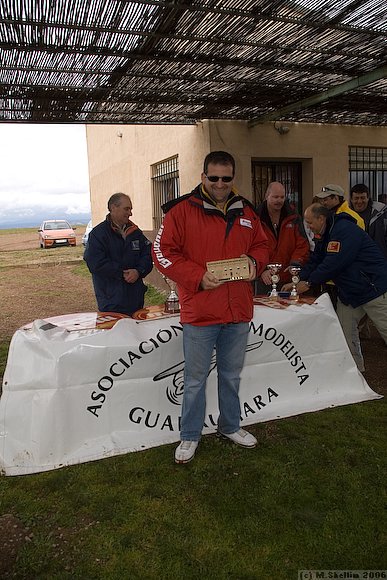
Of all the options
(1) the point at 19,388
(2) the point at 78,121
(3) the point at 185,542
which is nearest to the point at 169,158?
(2) the point at 78,121

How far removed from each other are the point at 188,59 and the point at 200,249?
3.37 meters

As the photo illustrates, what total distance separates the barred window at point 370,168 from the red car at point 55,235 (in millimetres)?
19256

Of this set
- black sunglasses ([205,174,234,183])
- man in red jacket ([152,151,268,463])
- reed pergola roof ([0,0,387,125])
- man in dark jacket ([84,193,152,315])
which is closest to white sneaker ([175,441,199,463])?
man in red jacket ([152,151,268,463])

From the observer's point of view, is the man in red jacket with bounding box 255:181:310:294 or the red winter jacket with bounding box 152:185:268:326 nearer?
the red winter jacket with bounding box 152:185:268:326

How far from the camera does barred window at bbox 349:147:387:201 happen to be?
386 inches

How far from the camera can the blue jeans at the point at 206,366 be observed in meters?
3.26

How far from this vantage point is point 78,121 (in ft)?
26.3

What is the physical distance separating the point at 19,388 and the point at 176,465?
1.20 m

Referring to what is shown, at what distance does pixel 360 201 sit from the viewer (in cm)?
580

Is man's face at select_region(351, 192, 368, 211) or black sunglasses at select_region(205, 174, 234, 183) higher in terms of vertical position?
black sunglasses at select_region(205, 174, 234, 183)

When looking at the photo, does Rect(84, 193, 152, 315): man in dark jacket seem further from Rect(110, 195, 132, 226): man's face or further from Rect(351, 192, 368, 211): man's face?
Rect(351, 192, 368, 211): man's face

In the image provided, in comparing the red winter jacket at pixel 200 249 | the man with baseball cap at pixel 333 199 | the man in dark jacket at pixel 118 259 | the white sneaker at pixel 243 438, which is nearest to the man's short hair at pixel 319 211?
the man with baseball cap at pixel 333 199

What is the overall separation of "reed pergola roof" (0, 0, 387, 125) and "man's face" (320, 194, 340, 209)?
166 cm

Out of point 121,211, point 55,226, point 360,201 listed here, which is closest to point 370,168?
point 360,201
